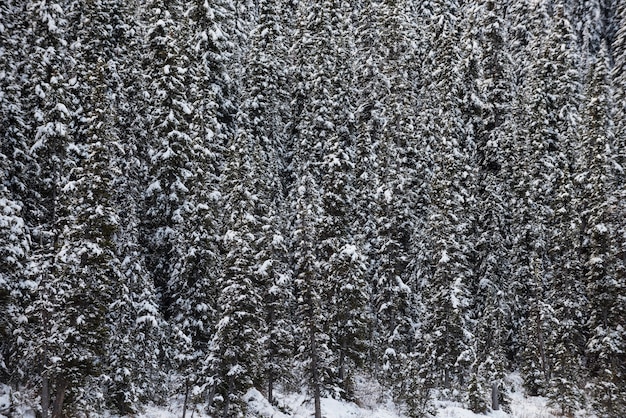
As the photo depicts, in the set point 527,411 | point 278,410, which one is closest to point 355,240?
point 278,410

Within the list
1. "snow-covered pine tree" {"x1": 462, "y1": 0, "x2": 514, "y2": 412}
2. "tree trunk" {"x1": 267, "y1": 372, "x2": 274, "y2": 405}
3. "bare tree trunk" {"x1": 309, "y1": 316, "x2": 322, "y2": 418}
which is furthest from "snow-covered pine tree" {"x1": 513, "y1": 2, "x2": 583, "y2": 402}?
"tree trunk" {"x1": 267, "y1": 372, "x2": 274, "y2": 405}

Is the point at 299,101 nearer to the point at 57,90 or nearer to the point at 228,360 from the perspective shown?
the point at 57,90

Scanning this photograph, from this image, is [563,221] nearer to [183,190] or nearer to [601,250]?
[601,250]

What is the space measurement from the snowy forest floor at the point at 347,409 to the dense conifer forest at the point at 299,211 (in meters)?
0.63

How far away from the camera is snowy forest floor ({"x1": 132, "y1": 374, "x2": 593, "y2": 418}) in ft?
74.8

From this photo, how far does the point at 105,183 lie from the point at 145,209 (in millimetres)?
8176

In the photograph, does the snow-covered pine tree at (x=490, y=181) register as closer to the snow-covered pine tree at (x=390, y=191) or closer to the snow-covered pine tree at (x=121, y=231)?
the snow-covered pine tree at (x=390, y=191)

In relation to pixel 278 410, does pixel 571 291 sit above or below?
above

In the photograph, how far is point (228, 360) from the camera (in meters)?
20.2

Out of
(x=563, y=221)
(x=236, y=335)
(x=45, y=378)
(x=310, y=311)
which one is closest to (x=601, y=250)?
(x=563, y=221)

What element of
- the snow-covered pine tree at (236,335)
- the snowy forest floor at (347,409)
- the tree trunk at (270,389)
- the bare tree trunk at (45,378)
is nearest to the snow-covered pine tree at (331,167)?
the snowy forest floor at (347,409)

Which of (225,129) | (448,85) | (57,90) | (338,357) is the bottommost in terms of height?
(338,357)

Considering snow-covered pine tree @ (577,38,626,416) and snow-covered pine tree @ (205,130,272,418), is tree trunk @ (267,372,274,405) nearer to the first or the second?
snow-covered pine tree @ (205,130,272,418)

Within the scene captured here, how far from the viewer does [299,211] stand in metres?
23.8
